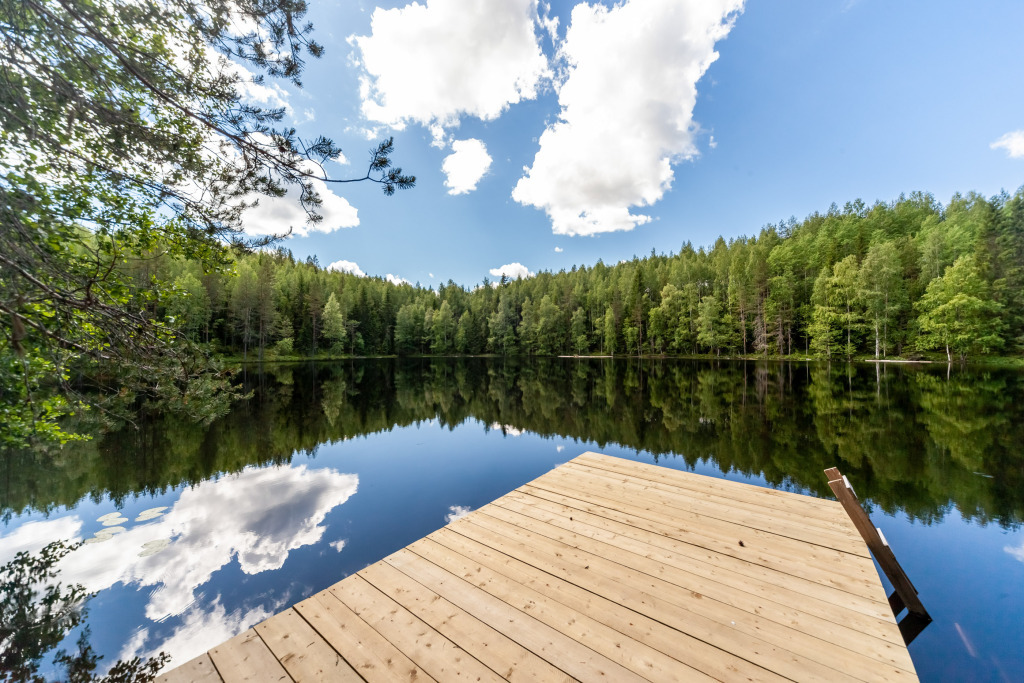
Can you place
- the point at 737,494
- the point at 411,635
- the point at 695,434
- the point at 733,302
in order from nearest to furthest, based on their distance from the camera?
the point at 411,635
the point at 737,494
the point at 695,434
the point at 733,302

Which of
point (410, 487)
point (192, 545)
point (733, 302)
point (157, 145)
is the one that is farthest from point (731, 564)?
point (733, 302)

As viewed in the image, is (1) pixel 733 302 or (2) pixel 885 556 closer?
(2) pixel 885 556

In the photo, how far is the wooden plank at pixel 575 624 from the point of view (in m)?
2.01

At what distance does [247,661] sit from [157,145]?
12.2 feet

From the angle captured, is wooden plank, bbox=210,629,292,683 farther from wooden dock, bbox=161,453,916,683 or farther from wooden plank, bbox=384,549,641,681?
wooden plank, bbox=384,549,641,681

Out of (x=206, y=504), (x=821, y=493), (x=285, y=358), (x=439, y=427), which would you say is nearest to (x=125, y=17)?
(x=206, y=504)

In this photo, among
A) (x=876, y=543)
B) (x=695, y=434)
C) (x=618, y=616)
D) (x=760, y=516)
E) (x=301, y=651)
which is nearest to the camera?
(x=301, y=651)

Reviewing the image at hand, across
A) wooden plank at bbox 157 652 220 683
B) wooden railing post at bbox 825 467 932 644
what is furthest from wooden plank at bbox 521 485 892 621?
wooden plank at bbox 157 652 220 683

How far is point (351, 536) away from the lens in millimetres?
5699

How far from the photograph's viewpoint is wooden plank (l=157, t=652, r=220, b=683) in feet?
6.52

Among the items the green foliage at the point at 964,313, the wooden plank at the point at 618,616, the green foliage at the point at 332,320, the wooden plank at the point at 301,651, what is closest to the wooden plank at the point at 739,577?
the wooden plank at the point at 618,616

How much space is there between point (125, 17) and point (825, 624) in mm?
6670

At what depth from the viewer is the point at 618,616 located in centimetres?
242

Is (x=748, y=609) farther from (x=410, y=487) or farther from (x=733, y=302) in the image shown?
(x=733, y=302)
